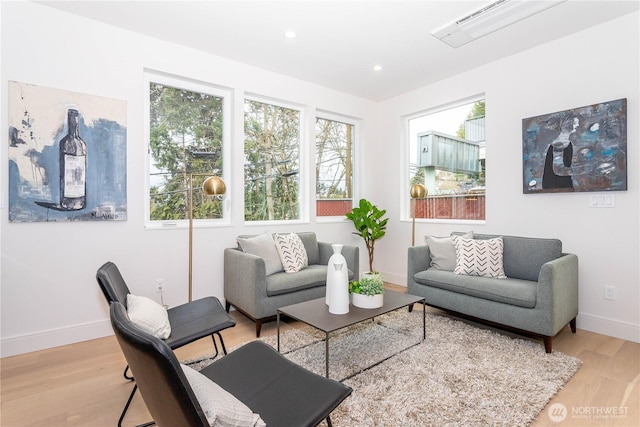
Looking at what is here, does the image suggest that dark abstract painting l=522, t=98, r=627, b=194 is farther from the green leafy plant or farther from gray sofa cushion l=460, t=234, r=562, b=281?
the green leafy plant

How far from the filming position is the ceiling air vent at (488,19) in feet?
8.36

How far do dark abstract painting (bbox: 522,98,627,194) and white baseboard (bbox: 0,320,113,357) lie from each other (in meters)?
4.31

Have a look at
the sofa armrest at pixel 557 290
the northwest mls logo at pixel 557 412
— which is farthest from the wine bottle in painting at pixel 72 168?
the sofa armrest at pixel 557 290

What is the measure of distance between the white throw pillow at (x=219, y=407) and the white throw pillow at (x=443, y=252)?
2.74 meters

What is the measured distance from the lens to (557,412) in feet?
5.75

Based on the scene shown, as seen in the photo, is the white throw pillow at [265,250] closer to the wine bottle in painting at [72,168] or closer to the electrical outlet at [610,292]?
the wine bottle in painting at [72,168]

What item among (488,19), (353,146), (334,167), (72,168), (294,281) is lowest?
(294,281)

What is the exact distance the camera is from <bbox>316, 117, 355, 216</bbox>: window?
14.9ft

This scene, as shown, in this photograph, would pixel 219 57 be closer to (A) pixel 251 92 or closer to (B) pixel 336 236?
(A) pixel 251 92

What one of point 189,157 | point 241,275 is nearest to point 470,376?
point 241,275

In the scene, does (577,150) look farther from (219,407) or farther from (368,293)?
(219,407)

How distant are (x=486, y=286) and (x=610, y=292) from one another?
1.15 metres

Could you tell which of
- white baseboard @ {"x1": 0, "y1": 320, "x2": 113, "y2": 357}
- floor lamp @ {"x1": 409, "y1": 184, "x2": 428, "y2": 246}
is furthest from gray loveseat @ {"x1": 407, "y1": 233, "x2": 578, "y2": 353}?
white baseboard @ {"x1": 0, "y1": 320, "x2": 113, "y2": 357}

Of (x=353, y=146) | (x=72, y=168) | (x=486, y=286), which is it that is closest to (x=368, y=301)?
(x=486, y=286)
